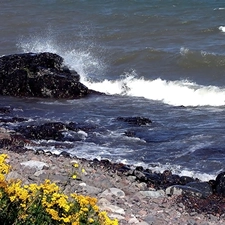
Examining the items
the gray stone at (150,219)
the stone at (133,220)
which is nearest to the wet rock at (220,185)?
the gray stone at (150,219)

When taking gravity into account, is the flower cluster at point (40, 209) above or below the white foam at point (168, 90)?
above

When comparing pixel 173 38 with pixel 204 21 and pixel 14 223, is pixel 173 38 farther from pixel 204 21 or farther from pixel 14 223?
pixel 14 223

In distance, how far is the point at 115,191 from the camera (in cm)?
939

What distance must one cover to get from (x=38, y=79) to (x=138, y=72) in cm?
615

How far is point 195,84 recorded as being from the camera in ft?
74.5

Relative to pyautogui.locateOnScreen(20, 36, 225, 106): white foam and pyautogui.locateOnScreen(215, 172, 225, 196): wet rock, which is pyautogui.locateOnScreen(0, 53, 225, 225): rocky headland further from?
pyautogui.locateOnScreen(20, 36, 225, 106): white foam

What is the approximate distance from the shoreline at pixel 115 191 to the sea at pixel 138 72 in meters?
2.10

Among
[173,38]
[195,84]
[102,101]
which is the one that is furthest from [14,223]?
[173,38]

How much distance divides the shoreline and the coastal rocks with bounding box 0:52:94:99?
9.20 m

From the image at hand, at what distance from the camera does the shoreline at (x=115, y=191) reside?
8562 mm

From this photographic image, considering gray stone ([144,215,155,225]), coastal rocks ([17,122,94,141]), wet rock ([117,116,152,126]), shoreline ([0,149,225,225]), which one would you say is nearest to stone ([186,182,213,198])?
shoreline ([0,149,225,225])

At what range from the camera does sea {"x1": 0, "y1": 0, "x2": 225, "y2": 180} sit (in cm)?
1366

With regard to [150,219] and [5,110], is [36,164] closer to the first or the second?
[150,219]

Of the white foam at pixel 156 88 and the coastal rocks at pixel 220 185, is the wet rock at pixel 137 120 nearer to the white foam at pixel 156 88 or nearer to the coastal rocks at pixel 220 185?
the white foam at pixel 156 88
